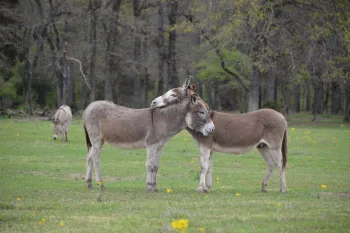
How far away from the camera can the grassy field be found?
9070 mm

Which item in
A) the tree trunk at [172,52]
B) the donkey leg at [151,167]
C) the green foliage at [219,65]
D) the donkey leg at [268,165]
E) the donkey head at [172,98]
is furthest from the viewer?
the green foliage at [219,65]

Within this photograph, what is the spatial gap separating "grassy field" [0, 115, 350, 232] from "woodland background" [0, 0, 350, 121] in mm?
16073

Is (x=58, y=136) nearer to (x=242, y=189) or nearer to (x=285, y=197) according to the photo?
(x=242, y=189)

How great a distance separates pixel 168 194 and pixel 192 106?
7.37ft

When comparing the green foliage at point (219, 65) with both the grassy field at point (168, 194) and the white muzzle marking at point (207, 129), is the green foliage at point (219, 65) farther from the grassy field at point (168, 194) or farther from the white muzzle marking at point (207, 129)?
the white muzzle marking at point (207, 129)

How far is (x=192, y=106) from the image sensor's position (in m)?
13.7

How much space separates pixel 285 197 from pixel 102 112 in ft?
16.2

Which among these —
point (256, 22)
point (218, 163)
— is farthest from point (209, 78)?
point (218, 163)

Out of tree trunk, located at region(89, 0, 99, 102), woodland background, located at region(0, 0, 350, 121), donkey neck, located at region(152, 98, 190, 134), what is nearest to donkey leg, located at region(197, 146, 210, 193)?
donkey neck, located at region(152, 98, 190, 134)

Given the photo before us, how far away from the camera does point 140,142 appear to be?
13.7 metres

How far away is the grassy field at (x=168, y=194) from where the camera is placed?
9.07m

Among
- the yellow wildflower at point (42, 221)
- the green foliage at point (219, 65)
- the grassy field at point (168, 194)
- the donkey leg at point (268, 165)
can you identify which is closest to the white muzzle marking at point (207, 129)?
the grassy field at point (168, 194)

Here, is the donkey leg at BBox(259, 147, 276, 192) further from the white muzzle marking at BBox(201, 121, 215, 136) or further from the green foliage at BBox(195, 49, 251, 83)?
the green foliage at BBox(195, 49, 251, 83)

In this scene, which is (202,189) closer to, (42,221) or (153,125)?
(153,125)
